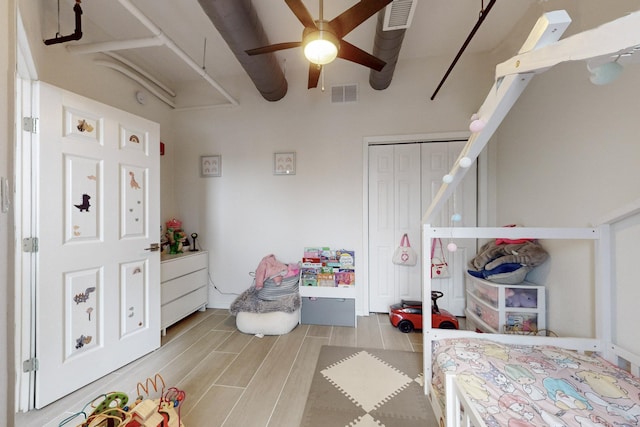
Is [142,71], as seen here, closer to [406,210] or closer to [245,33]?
[245,33]

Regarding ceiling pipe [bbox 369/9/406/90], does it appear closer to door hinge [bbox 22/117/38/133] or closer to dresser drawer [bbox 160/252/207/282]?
door hinge [bbox 22/117/38/133]

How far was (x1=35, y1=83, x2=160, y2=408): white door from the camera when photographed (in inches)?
59.7

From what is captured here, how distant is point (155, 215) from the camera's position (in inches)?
86.7

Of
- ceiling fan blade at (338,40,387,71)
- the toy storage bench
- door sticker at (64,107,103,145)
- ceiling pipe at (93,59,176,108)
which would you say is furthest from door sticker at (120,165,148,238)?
the toy storage bench

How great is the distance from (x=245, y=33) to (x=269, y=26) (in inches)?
21.9

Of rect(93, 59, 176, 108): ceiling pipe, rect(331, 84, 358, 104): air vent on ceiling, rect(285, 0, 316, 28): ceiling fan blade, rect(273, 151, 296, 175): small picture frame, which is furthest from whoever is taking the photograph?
rect(273, 151, 296, 175): small picture frame

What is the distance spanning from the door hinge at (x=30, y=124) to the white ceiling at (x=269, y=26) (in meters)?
0.92

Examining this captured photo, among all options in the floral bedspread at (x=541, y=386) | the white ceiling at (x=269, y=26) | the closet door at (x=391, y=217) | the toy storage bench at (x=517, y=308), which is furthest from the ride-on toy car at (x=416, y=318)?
the white ceiling at (x=269, y=26)

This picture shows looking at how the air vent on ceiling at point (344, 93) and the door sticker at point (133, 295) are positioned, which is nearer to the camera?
the door sticker at point (133, 295)

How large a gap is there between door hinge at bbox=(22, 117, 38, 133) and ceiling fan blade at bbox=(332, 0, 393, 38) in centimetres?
192

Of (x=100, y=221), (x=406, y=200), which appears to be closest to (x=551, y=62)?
(x=406, y=200)

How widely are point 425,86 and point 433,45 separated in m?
0.39

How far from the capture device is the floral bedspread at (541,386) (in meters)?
0.91

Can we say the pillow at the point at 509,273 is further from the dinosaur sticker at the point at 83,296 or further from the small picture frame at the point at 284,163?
the dinosaur sticker at the point at 83,296
